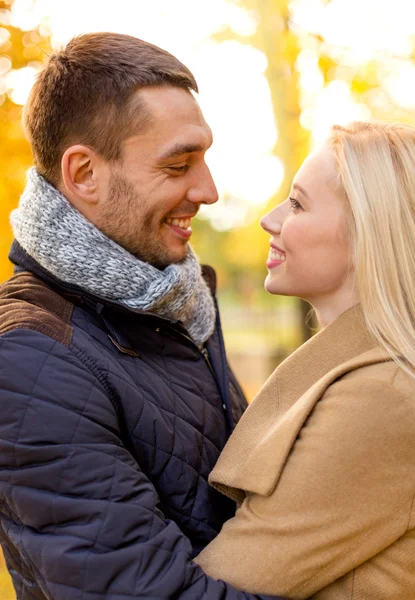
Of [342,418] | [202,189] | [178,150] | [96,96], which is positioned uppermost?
[96,96]

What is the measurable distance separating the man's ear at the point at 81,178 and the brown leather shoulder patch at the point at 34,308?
30 centimetres

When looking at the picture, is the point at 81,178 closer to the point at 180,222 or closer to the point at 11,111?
the point at 180,222

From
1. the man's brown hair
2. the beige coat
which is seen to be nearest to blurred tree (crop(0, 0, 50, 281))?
the man's brown hair

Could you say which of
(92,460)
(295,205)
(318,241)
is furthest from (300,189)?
(92,460)

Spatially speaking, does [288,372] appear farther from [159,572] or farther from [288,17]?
[288,17]

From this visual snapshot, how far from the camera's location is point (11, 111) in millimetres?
3941

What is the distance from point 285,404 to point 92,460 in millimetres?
643

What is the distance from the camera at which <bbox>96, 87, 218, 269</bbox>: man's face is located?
2432mm

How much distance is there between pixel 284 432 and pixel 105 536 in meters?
0.54

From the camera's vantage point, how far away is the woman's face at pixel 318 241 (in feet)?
7.70

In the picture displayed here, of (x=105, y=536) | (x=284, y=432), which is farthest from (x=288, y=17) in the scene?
(x=105, y=536)

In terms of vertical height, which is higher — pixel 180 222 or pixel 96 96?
pixel 96 96

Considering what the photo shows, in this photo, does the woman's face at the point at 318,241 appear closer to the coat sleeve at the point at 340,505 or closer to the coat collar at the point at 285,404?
the coat collar at the point at 285,404

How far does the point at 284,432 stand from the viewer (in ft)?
6.64
